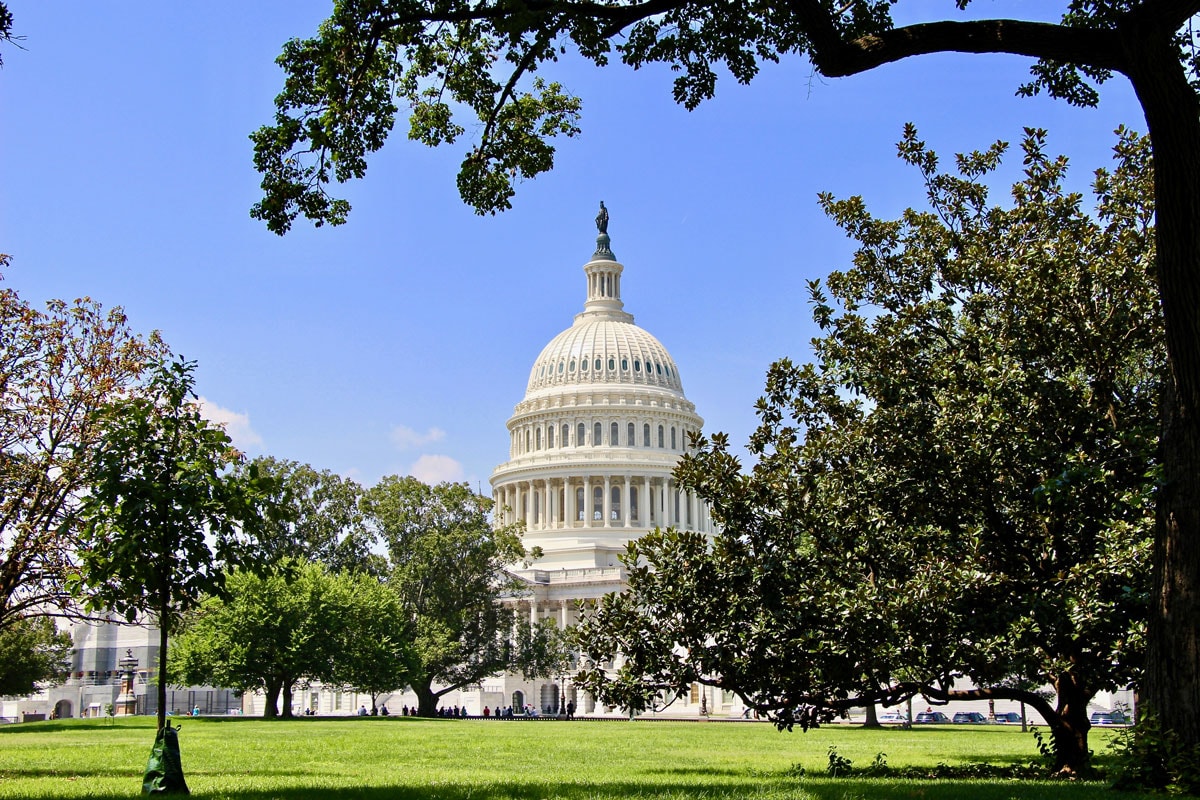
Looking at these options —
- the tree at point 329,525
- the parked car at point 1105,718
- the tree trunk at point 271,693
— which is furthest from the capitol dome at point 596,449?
the parked car at point 1105,718

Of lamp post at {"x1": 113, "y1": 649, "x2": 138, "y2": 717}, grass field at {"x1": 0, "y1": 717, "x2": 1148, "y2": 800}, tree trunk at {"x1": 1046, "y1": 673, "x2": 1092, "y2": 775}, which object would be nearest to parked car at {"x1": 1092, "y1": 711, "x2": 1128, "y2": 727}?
grass field at {"x1": 0, "y1": 717, "x2": 1148, "y2": 800}

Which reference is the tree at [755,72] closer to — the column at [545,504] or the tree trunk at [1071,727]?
the tree trunk at [1071,727]

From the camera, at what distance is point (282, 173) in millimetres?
16500

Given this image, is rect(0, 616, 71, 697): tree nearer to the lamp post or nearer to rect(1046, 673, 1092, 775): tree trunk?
the lamp post

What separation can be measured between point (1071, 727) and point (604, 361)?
121525mm

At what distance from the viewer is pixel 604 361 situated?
466 ft

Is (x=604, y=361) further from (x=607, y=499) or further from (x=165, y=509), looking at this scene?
(x=165, y=509)

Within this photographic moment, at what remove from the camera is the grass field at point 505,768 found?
50.3ft

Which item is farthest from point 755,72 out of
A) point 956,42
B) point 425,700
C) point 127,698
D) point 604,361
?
point 604,361

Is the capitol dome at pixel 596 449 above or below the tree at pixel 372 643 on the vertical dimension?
above

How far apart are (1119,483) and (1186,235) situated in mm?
7937

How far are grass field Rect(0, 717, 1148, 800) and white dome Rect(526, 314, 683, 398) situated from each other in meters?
104

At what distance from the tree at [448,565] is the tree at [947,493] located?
54.3 metres

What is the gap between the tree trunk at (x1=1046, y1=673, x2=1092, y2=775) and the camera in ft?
68.6
